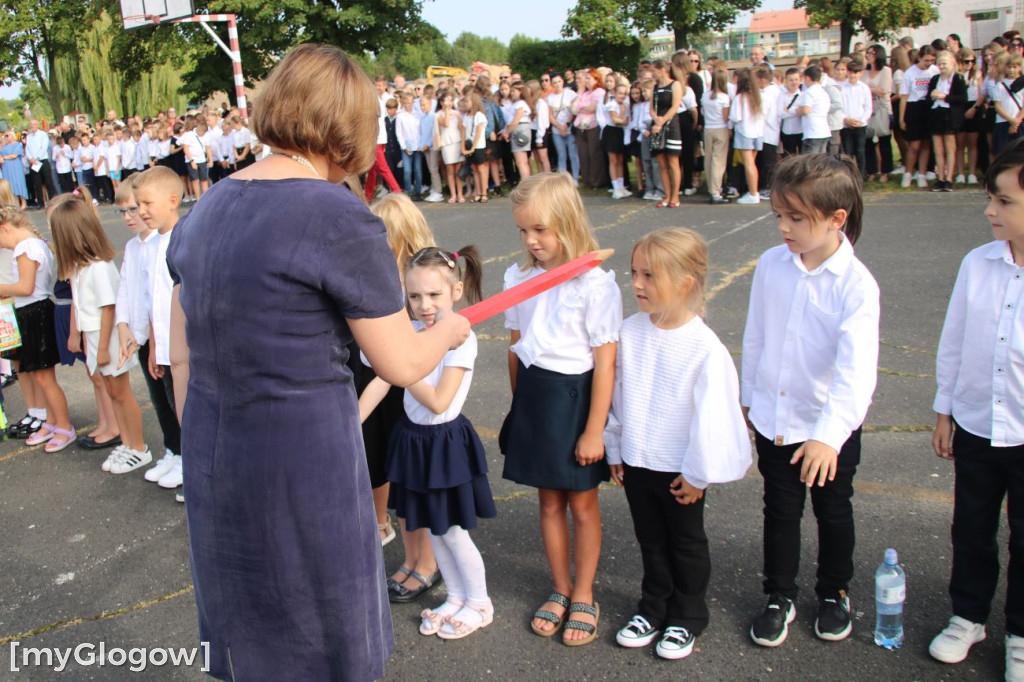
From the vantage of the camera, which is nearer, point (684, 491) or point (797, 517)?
point (684, 491)

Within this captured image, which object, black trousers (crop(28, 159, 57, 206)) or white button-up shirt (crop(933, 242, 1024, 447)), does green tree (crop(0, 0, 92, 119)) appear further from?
white button-up shirt (crop(933, 242, 1024, 447))

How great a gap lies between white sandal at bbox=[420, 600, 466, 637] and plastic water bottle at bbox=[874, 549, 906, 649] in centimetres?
150

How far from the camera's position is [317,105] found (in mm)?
1901

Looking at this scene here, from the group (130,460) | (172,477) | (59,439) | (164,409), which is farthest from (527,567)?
(59,439)

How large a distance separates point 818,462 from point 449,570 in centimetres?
145

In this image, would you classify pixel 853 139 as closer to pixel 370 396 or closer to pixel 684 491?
pixel 684 491

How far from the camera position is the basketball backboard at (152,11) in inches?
732

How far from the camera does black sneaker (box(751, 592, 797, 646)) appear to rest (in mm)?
2949

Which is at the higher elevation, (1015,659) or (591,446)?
(591,446)

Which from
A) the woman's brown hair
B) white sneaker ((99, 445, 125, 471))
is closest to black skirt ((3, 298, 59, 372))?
white sneaker ((99, 445, 125, 471))

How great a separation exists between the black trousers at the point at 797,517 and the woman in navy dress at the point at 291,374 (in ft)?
4.58

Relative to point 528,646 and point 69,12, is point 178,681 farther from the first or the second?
point 69,12

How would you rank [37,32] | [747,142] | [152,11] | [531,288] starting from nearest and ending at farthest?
[531,288] < [747,142] < [152,11] < [37,32]

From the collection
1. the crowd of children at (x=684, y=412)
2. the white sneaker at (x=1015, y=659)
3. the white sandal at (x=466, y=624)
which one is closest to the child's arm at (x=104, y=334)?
the crowd of children at (x=684, y=412)
